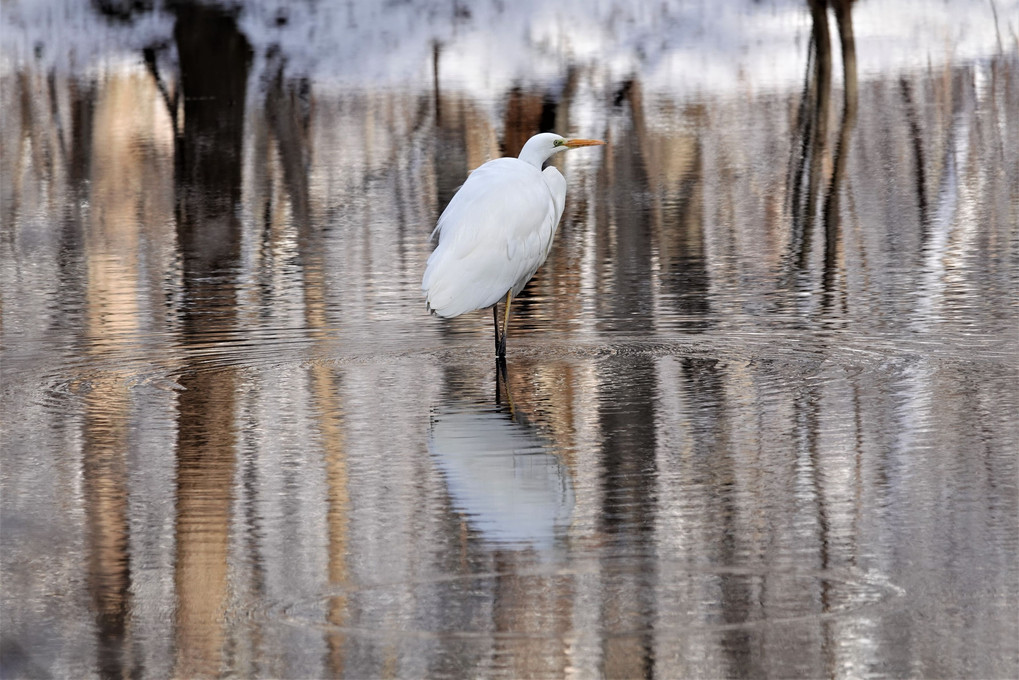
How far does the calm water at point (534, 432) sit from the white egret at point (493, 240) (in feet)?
1.14

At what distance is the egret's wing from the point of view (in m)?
8.91

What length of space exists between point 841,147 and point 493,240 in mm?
9544

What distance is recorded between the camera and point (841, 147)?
1791 centimetres

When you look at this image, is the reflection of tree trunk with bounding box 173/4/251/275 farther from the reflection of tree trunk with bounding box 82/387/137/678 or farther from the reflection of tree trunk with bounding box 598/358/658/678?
the reflection of tree trunk with bounding box 598/358/658/678

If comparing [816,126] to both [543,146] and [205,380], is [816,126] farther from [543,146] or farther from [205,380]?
[205,380]

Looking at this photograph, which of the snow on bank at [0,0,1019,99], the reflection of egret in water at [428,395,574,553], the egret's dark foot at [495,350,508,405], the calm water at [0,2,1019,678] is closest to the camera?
the calm water at [0,2,1019,678]

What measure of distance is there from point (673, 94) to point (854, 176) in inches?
314

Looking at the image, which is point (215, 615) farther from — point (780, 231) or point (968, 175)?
point (968, 175)

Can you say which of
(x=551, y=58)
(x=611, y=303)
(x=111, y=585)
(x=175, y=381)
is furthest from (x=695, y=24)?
(x=111, y=585)

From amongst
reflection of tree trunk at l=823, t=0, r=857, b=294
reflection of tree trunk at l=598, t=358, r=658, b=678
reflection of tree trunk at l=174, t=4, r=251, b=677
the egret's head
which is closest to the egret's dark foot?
reflection of tree trunk at l=598, t=358, r=658, b=678

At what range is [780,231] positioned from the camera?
13.3m

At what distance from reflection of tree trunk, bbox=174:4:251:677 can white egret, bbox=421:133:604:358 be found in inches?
46.4

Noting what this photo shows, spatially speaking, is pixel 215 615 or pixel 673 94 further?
pixel 673 94

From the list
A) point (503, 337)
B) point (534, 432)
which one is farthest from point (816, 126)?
point (534, 432)
